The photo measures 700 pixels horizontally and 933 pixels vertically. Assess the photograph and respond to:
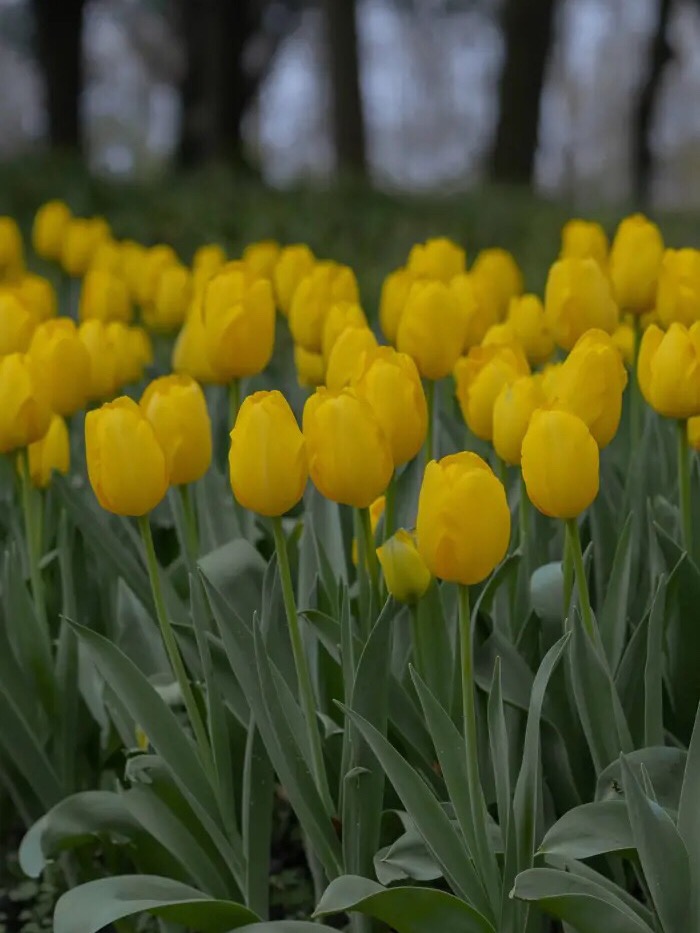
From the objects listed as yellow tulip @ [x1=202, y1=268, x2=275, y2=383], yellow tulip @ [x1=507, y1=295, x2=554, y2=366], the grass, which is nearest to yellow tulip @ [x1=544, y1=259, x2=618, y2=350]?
yellow tulip @ [x1=507, y1=295, x2=554, y2=366]

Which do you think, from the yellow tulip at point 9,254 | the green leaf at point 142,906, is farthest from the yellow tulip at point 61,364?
the yellow tulip at point 9,254

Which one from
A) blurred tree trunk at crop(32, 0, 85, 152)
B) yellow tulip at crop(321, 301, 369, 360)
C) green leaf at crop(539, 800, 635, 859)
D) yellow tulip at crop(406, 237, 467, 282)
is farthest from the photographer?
blurred tree trunk at crop(32, 0, 85, 152)

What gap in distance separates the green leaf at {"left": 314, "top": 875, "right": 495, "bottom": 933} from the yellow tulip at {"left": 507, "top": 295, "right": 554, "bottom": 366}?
1073 mm

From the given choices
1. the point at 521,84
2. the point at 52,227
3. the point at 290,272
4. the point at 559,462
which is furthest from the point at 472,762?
the point at 521,84

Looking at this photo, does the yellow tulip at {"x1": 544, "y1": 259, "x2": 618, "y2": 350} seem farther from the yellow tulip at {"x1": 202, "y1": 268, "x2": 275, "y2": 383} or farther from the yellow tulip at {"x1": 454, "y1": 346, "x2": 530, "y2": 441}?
the yellow tulip at {"x1": 202, "y1": 268, "x2": 275, "y2": 383}

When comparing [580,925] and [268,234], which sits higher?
[580,925]

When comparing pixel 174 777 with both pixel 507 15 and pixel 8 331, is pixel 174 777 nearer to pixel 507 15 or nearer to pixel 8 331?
pixel 8 331

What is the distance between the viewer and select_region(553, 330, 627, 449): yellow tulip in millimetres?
1476

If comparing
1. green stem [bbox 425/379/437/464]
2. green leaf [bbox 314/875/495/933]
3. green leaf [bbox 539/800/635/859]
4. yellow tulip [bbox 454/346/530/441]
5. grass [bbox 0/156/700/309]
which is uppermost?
yellow tulip [bbox 454/346/530/441]

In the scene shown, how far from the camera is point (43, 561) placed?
1.99 metres

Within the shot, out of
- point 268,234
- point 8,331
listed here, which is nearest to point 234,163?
point 268,234

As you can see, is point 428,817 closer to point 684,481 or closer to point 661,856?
point 661,856

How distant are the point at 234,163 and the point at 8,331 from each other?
8575 mm

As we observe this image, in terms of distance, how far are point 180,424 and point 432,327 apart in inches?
16.4
